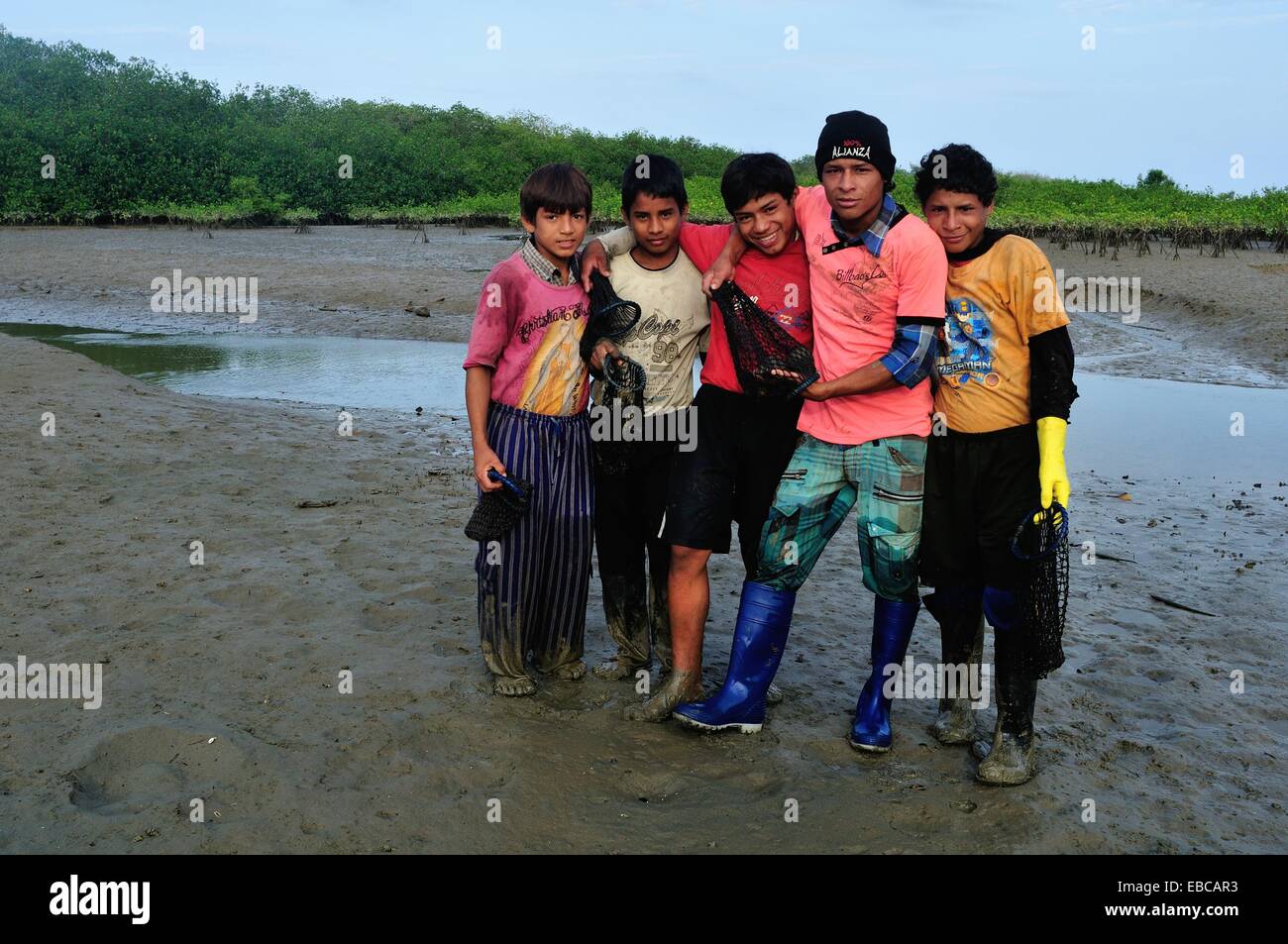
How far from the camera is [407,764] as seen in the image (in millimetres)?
3480

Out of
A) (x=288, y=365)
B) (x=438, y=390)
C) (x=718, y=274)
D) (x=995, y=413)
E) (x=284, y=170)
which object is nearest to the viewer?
(x=995, y=413)

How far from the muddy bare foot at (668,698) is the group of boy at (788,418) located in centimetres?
1

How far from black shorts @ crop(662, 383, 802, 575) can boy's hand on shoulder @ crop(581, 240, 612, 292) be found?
0.58 metres

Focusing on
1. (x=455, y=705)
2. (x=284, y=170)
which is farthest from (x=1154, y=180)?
(x=455, y=705)

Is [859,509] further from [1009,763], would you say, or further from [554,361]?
[554,361]

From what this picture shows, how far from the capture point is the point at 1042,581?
10.9 ft

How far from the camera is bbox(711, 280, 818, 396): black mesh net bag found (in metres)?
3.54

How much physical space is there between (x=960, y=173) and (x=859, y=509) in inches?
44.1

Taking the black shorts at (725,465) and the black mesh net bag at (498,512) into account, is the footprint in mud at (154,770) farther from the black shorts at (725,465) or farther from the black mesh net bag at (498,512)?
the black shorts at (725,465)

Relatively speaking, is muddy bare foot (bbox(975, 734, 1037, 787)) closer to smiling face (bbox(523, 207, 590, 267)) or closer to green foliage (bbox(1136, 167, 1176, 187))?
smiling face (bbox(523, 207, 590, 267))

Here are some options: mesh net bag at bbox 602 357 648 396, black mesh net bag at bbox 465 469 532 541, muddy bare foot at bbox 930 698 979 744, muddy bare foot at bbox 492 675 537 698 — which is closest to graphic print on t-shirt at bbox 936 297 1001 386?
mesh net bag at bbox 602 357 648 396

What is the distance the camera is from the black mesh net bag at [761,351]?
3.54 meters
